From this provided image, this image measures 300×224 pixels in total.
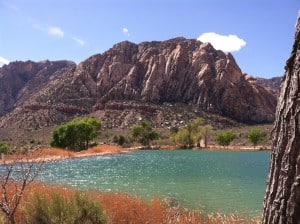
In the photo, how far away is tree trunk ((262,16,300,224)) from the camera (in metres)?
2.64

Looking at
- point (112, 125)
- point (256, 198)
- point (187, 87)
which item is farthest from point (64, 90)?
point (256, 198)

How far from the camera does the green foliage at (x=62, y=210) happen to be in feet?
28.2

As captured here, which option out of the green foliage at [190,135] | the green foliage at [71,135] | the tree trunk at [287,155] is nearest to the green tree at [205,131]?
the green foliage at [190,135]

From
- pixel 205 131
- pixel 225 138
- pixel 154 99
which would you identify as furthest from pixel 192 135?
pixel 154 99

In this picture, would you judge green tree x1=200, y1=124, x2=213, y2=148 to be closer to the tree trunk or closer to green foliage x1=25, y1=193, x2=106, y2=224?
green foliage x1=25, y1=193, x2=106, y2=224

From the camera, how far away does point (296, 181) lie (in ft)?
8.57

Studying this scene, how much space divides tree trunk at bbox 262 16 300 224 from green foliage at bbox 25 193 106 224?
6.37 metres

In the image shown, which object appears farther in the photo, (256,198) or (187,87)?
(187,87)

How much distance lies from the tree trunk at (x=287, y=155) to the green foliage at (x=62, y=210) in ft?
20.9

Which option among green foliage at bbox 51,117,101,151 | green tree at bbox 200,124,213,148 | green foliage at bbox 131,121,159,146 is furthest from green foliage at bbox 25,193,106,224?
green foliage at bbox 131,121,159,146

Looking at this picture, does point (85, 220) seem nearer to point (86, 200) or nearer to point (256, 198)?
point (86, 200)

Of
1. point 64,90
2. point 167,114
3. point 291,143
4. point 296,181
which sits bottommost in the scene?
point 296,181

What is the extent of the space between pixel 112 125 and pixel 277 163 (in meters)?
143

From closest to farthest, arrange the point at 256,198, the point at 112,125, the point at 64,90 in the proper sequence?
the point at 256,198 < the point at 112,125 < the point at 64,90
